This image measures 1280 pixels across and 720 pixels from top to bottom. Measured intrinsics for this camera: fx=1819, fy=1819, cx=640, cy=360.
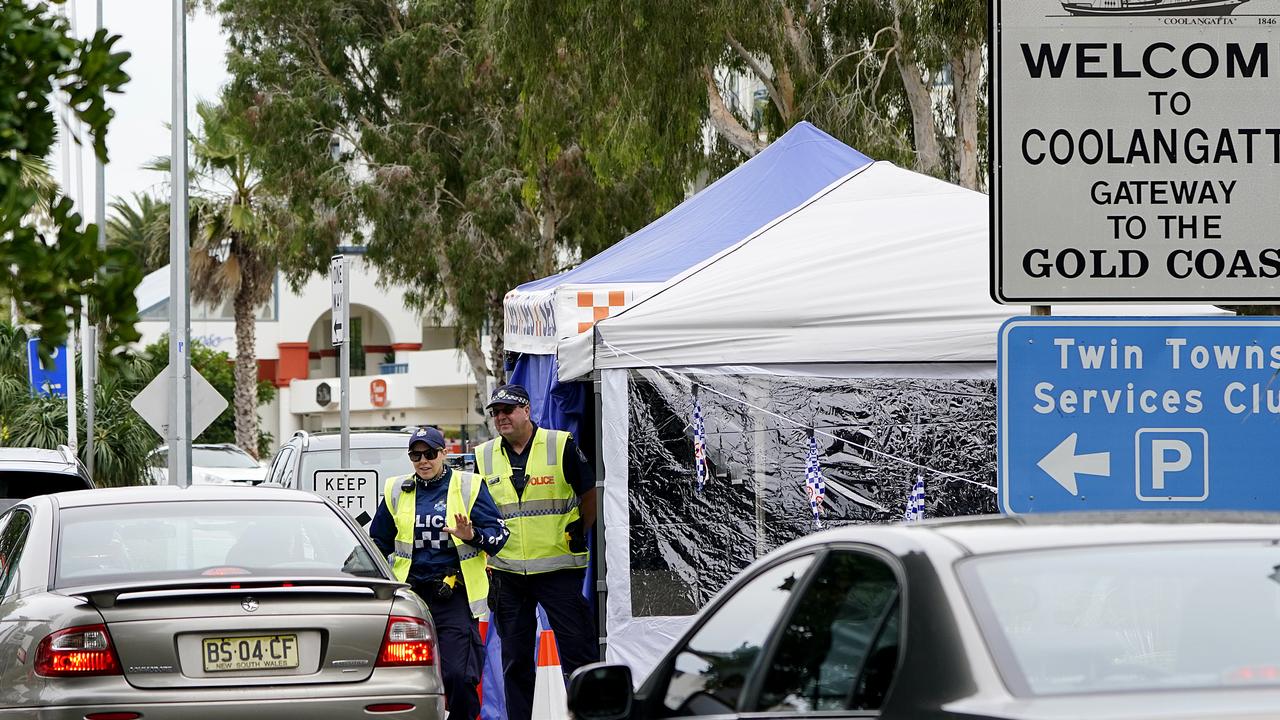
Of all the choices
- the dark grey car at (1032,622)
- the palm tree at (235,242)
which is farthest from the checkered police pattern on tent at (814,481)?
the palm tree at (235,242)

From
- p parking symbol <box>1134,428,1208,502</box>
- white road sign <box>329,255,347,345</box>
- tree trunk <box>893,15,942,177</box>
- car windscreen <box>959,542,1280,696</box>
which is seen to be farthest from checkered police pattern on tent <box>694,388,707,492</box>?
tree trunk <box>893,15,942,177</box>

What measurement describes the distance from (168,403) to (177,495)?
1604 centimetres

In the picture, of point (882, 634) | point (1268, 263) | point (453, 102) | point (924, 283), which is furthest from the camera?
point (453, 102)

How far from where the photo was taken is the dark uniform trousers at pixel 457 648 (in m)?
9.01

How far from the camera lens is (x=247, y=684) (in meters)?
7.11

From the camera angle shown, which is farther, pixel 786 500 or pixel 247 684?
pixel 786 500

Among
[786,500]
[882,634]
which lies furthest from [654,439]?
[882,634]

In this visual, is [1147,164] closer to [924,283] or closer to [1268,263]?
[1268,263]

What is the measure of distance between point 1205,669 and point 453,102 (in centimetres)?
3188

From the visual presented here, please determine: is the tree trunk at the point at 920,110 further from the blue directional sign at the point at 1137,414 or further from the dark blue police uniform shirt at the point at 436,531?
the blue directional sign at the point at 1137,414

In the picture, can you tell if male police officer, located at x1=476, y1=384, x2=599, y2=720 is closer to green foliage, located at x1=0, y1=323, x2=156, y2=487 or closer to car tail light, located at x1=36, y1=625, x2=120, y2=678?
car tail light, located at x1=36, y1=625, x2=120, y2=678

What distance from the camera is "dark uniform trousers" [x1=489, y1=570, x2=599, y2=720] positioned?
31.0ft

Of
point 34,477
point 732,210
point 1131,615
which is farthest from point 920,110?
point 1131,615

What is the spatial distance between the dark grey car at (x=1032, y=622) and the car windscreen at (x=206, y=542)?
4187 millimetres
